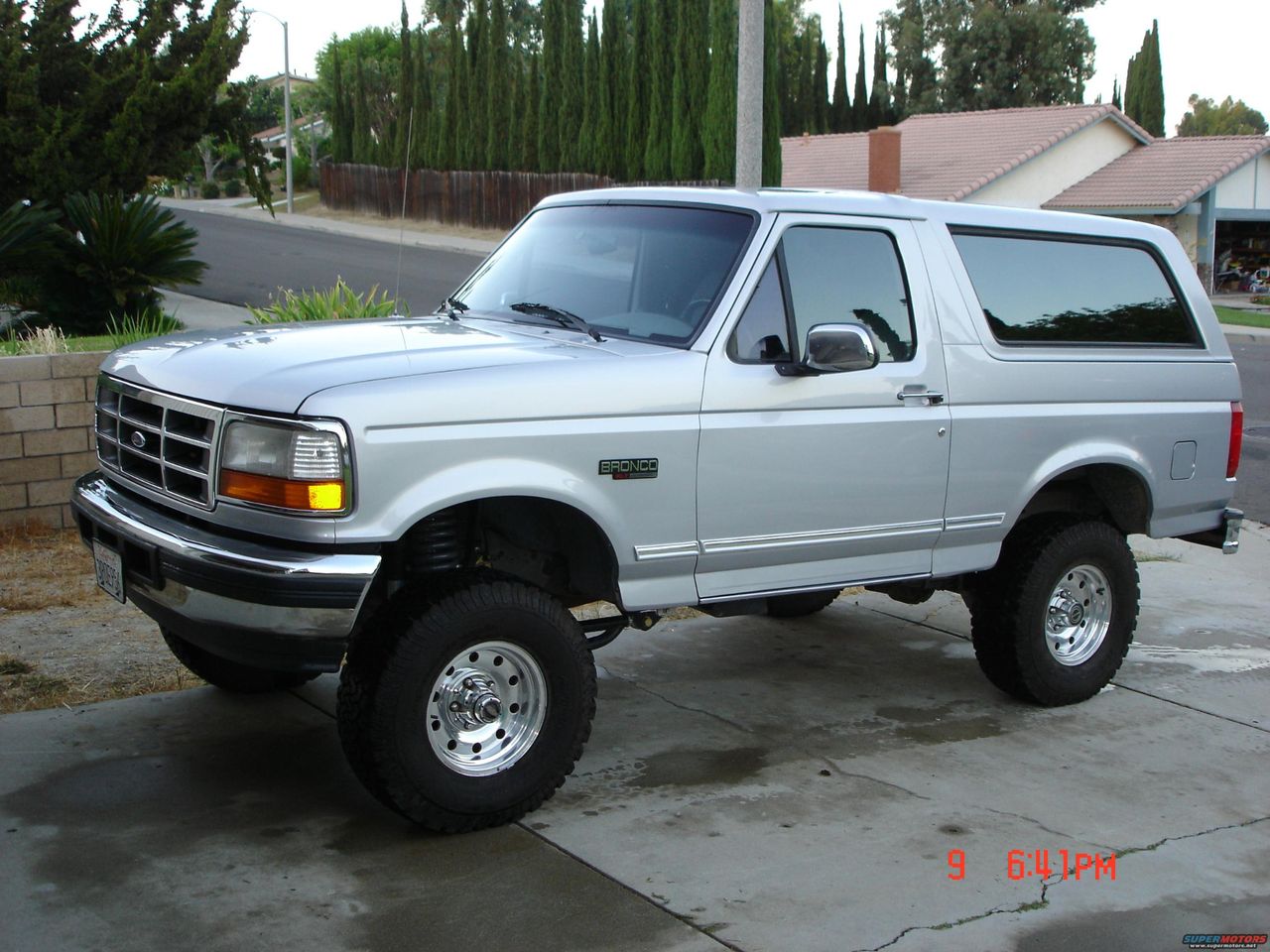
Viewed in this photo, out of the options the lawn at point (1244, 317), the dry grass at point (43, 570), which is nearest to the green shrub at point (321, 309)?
the dry grass at point (43, 570)

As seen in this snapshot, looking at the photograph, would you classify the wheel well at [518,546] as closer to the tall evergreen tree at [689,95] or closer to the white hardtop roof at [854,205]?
the white hardtop roof at [854,205]

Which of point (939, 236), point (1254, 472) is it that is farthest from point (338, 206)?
point (939, 236)

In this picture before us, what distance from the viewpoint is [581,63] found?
4359cm

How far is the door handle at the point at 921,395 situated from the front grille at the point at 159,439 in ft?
8.47

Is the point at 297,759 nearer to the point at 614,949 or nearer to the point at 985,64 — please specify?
the point at 614,949

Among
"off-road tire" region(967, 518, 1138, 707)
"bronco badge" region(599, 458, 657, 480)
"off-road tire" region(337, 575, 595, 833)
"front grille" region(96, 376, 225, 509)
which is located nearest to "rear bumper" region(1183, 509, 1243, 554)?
"off-road tire" region(967, 518, 1138, 707)

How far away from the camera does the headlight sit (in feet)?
14.3

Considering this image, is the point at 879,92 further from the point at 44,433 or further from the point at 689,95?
the point at 44,433

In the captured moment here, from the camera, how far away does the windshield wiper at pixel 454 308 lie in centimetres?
605

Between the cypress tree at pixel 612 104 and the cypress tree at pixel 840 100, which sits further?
the cypress tree at pixel 840 100

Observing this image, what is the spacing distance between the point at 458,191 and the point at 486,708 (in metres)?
43.6

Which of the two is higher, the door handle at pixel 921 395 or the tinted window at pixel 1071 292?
the tinted window at pixel 1071 292

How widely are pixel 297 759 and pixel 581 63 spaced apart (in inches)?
1590

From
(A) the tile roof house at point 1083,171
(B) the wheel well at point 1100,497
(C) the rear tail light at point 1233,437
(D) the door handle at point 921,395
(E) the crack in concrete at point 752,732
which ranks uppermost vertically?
(A) the tile roof house at point 1083,171
